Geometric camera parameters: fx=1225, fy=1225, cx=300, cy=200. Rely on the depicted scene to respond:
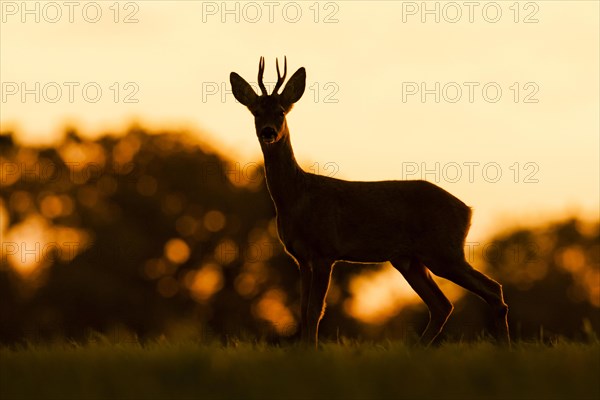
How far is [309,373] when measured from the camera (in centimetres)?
1004

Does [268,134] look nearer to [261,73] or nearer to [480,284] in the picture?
[261,73]

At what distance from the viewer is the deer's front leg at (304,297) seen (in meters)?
14.5

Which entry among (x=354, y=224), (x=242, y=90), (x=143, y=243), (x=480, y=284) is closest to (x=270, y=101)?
(x=242, y=90)

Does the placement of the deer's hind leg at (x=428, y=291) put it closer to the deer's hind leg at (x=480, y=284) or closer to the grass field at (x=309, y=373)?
the deer's hind leg at (x=480, y=284)

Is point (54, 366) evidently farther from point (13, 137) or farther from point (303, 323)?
point (13, 137)

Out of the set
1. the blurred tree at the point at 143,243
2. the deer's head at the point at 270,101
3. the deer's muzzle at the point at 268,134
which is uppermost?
the deer's head at the point at 270,101

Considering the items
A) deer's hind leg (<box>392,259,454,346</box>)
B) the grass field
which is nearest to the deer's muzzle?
deer's hind leg (<box>392,259,454,346</box>)

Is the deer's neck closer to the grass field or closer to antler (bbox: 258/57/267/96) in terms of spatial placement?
antler (bbox: 258/57/267/96)

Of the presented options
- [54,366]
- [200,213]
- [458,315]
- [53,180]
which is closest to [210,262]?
[200,213]

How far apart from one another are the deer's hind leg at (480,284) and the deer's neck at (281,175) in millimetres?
1987

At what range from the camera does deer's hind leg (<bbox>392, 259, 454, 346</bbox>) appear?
15.3 m

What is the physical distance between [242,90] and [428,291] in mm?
3454

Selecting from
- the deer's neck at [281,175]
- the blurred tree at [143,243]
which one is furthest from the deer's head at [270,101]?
the blurred tree at [143,243]

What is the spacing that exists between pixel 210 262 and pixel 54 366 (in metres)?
45.7
